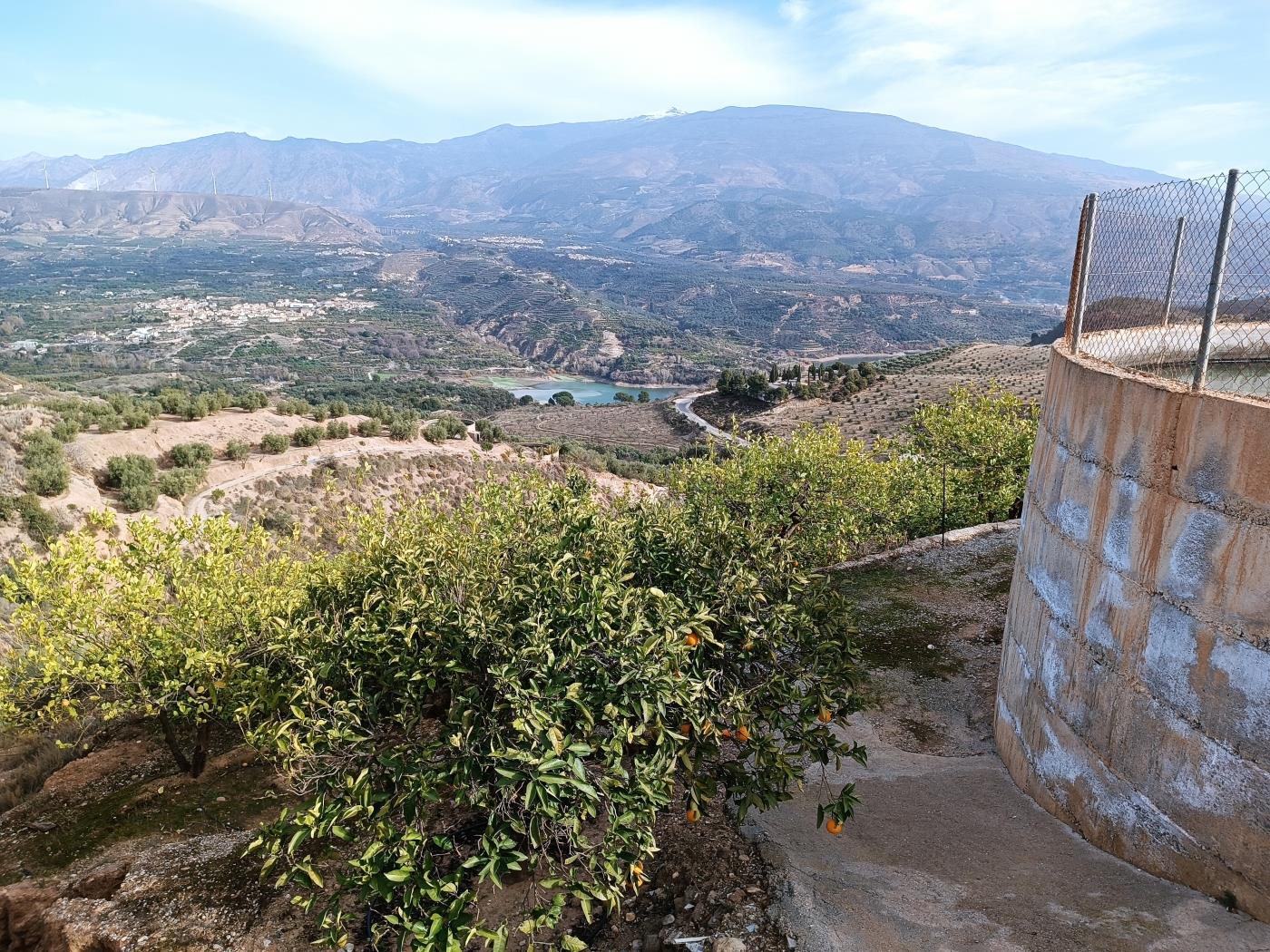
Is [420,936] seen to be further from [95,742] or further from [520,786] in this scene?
[95,742]

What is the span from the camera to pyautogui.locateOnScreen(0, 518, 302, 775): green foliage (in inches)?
349

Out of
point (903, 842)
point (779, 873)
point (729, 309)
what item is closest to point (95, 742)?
point (779, 873)

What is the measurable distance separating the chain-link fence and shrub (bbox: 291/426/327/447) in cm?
3499

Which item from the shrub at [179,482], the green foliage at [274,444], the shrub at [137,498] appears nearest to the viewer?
the shrub at [137,498]

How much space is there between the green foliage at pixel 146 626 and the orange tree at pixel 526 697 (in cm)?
79

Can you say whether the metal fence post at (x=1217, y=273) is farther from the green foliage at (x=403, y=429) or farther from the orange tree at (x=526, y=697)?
the green foliage at (x=403, y=429)

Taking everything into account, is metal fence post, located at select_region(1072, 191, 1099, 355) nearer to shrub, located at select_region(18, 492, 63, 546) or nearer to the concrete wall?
the concrete wall

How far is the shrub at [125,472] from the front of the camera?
27891mm

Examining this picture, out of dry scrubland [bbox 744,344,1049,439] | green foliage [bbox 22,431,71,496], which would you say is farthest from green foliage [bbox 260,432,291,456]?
dry scrubland [bbox 744,344,1049,439]

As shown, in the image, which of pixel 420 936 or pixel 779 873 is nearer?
pixel 420 936

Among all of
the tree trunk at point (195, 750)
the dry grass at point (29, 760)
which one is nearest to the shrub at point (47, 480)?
the dry grass at point (29, 760)

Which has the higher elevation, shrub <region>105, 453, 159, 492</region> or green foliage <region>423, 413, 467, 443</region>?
shrub <region>105, 453, 159, 492</region>

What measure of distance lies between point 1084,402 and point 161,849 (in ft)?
37.3

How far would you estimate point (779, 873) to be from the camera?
805cm
